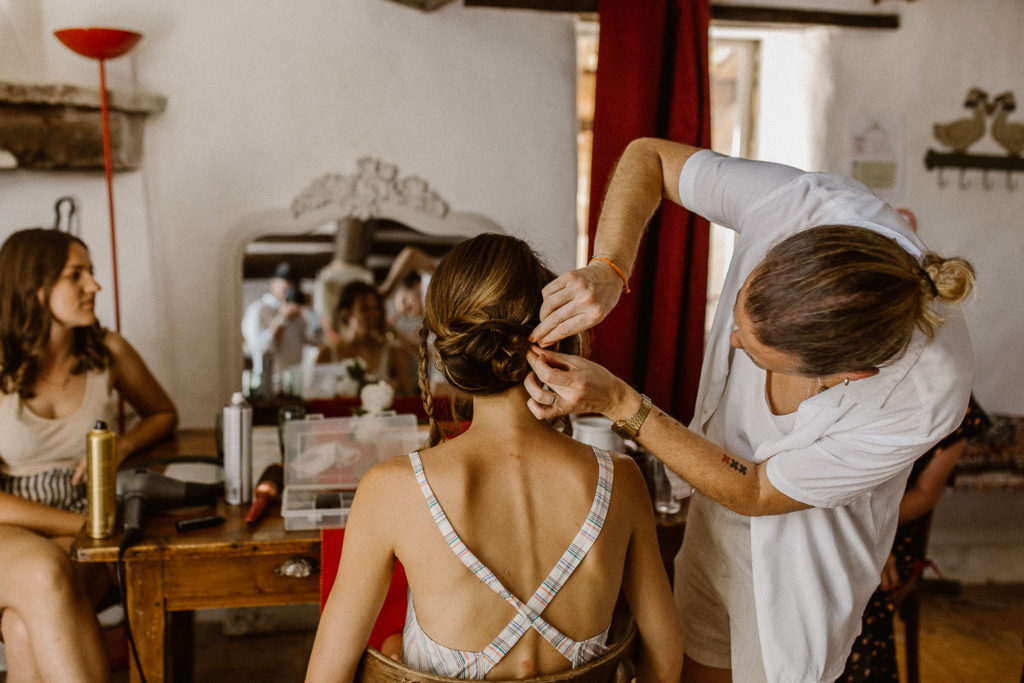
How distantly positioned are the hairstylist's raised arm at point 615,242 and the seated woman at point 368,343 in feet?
4.67

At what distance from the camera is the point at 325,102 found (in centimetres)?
279

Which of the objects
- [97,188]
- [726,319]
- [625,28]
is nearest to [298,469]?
[726,319]

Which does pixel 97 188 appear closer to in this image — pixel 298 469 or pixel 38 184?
pixel 38 184

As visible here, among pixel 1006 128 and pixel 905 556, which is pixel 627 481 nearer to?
pixel 905 556

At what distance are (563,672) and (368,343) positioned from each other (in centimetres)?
189

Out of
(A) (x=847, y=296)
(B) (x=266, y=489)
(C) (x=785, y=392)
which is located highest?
(A) (x=847, y=296)

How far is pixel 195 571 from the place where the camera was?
1.63 m

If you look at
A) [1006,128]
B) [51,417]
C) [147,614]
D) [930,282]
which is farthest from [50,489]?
[1006,128]

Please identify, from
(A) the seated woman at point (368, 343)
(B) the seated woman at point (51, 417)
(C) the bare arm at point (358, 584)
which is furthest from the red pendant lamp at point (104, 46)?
(C) the bare arm at point (358, 584)

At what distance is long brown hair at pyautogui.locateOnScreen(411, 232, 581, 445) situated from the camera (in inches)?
46.3

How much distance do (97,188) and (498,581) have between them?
221cm

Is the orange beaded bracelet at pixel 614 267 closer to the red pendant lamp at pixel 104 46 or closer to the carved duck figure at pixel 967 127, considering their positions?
the red pendant lamp at pixel 104 46

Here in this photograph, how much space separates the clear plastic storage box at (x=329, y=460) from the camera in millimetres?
1701

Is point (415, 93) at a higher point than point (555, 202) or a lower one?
higher
